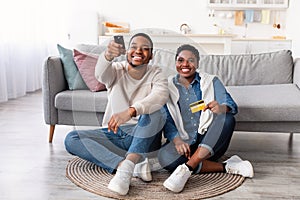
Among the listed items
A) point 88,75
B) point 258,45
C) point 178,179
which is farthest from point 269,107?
point 258,45

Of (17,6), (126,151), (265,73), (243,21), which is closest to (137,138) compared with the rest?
(126,151)

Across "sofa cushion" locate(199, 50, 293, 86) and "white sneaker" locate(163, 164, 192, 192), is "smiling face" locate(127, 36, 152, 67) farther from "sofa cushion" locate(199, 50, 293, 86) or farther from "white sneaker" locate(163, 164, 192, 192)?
"sofa cushion" locate(199, 50, 293, 86)

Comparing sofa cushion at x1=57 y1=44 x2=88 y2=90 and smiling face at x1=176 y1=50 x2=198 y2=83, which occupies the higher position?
smiling face at x1=176 y1=50 x2=198 y2=83

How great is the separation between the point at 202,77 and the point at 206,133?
31 cm

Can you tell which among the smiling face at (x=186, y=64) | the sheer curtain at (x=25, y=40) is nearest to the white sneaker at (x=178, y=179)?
the smiling face at (x=186, y=64)

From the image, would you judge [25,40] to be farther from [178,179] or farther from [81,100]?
[178,179]

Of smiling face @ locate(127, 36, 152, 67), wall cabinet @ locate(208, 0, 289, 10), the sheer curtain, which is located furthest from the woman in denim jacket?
wall cabinet @ locate(208, 0, 289, 10)

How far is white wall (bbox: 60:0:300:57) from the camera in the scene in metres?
5.46

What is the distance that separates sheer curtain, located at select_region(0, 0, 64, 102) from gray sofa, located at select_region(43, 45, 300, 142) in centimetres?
164

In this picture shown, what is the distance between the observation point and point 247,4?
209 inches

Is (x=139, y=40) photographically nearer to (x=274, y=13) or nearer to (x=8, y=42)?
(x=8, y=42)

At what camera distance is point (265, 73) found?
294cm

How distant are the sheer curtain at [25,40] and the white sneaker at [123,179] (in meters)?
2.65

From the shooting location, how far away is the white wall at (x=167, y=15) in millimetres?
5465
